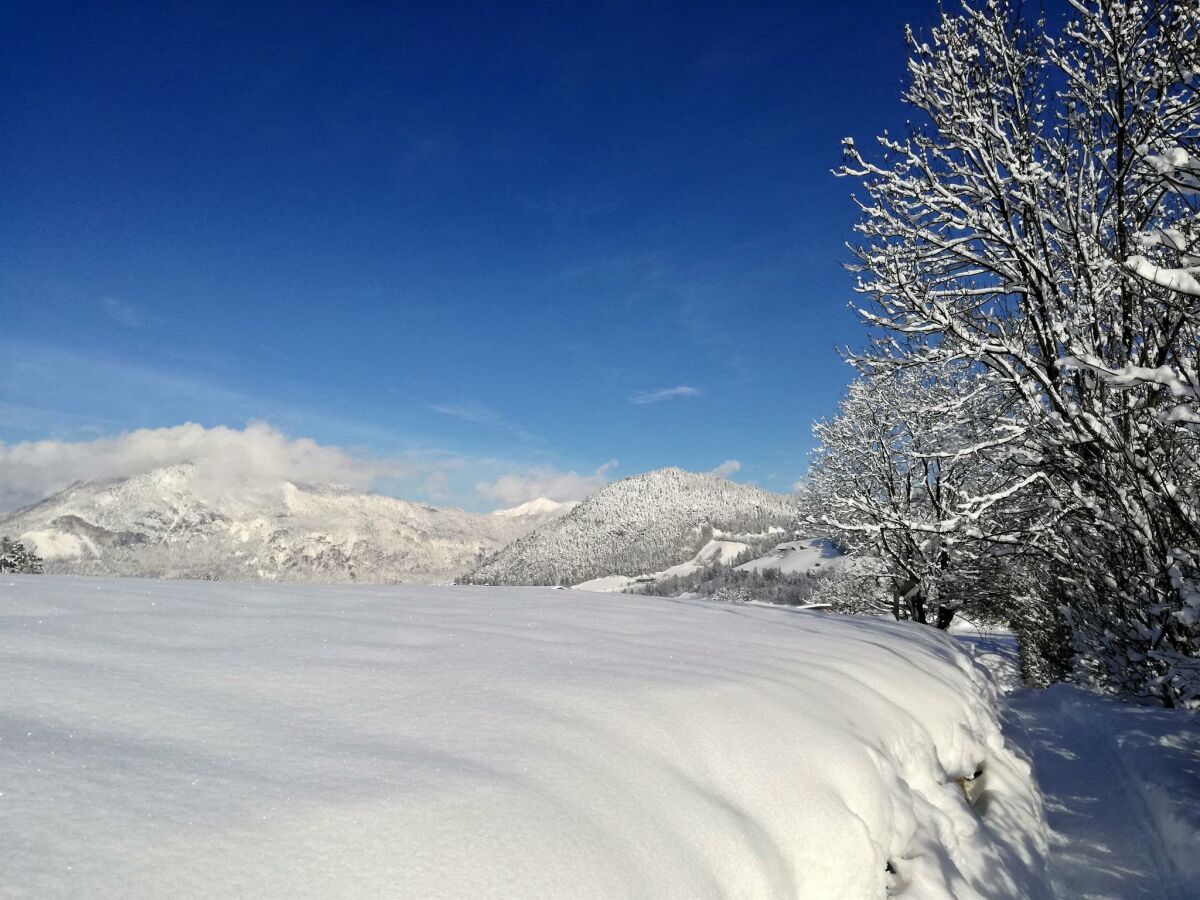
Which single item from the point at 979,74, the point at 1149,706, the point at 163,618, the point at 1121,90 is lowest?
the point at 1149,706

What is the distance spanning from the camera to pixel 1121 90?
5.05 meters

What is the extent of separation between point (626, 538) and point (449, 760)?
16903cm

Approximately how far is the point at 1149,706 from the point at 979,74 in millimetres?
6333

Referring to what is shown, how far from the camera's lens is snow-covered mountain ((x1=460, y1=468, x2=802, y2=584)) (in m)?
137

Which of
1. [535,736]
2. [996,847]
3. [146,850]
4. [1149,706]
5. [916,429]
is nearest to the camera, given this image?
[146,850]

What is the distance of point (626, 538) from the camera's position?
16875 cm

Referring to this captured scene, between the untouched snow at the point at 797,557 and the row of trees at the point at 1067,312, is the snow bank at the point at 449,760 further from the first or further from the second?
the untouched snow at the point at 797,557

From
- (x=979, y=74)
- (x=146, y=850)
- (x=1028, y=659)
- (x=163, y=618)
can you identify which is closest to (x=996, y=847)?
(x=146, y=850)

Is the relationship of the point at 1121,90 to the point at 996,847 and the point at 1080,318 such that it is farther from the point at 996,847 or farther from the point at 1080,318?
the point at 996,847

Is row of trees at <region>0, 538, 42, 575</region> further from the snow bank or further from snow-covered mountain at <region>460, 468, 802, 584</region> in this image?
snow-covered mountain at <region>460, 468, 802, 584</region>

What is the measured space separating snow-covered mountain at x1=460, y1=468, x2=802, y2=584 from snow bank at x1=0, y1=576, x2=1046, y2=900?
119780 millimetres

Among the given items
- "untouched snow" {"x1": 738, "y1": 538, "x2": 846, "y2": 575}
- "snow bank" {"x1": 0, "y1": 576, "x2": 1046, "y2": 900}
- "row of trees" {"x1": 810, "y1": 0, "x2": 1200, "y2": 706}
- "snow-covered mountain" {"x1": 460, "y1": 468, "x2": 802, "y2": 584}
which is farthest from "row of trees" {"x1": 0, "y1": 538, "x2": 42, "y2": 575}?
"snow-covered mountain" {"x1": 460, "y1": 468, "x2": 802, "y2": 584}

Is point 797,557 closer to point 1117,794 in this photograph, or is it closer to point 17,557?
point 17,557

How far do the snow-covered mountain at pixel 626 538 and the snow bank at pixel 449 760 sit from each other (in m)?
120
